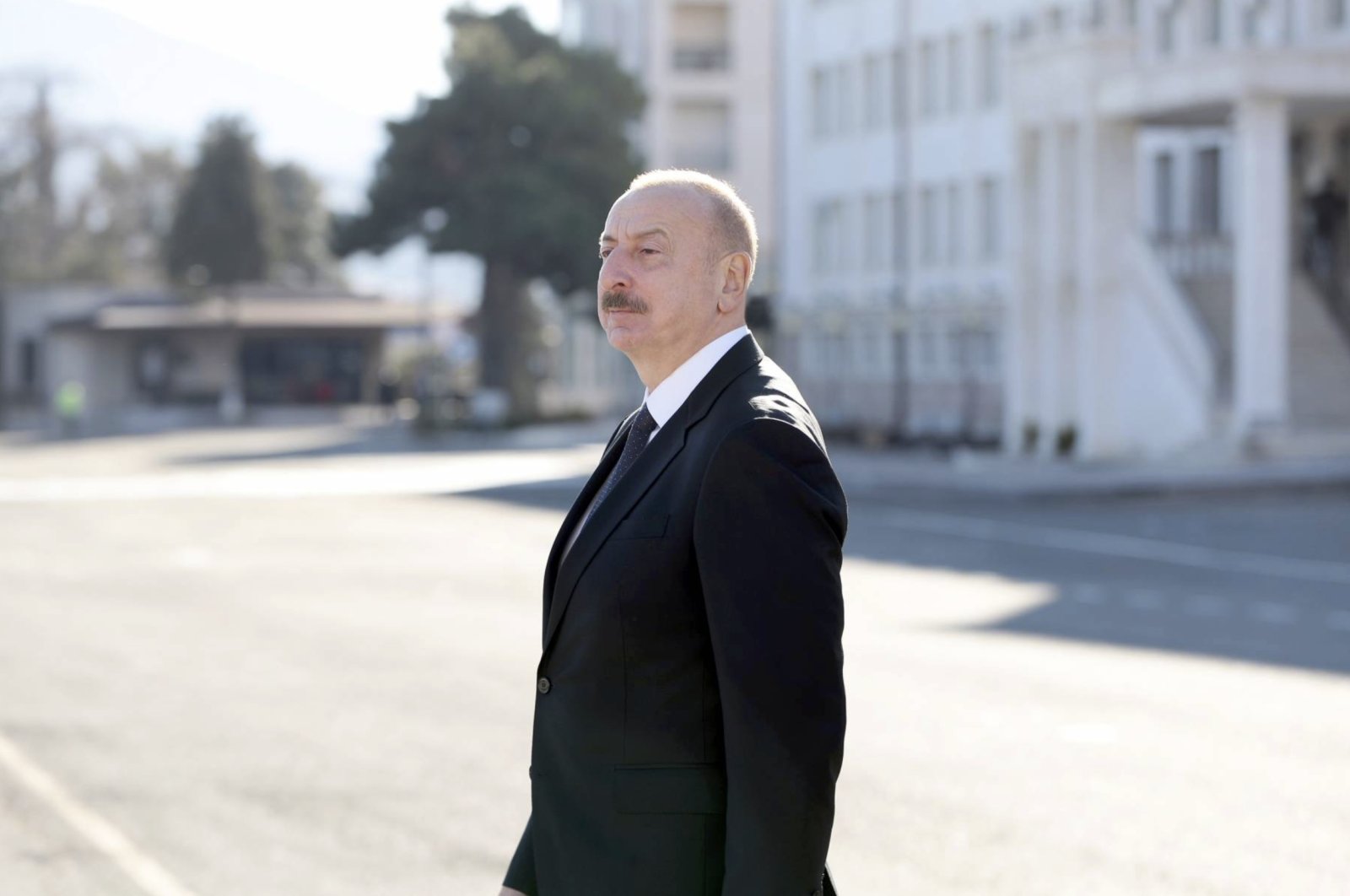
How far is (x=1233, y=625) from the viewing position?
680 inches

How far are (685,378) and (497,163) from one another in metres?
63.3

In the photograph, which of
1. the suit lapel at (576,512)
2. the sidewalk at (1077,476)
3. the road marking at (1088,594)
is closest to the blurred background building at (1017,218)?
the sidewalk at (1077,476)

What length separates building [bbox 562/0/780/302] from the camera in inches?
3137

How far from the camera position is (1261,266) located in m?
35.8

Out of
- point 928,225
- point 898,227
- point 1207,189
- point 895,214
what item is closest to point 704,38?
point 895,214

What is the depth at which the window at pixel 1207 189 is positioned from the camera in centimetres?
4762

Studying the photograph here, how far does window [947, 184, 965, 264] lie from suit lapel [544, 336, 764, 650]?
5235cm

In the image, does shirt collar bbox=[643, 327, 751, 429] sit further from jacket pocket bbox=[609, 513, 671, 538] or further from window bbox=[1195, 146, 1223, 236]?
window bbox=[1195, 146, 1223, 236]

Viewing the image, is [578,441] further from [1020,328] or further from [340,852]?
[340,852]

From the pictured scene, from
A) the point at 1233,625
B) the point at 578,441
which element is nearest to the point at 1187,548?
the point at 1233,625

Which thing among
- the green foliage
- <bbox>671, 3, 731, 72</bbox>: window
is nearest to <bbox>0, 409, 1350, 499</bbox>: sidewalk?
the green foliage

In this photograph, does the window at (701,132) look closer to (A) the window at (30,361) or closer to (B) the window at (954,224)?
(B) the window at (954,224)

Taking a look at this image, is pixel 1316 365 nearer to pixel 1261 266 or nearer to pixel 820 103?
pixel 1261 266

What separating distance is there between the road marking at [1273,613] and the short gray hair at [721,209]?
14.2m
